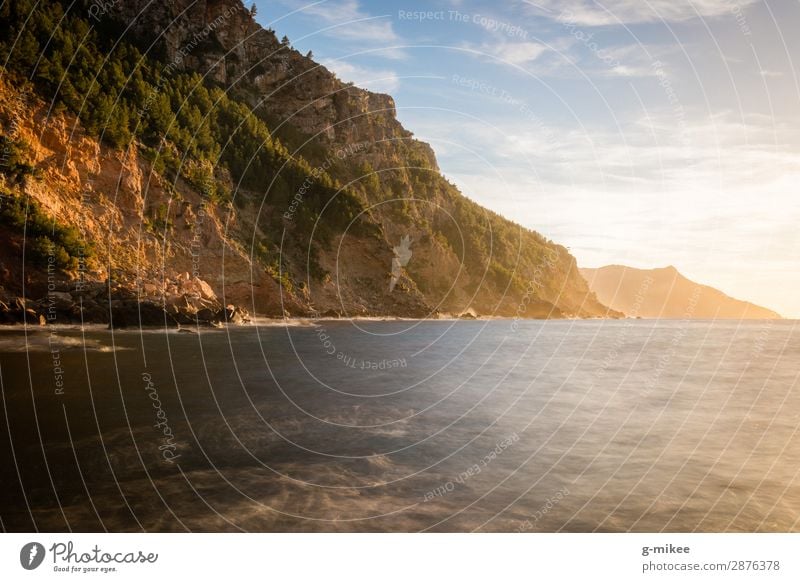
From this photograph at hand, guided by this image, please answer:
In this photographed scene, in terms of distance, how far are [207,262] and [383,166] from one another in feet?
212

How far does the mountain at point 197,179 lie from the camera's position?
52.7 metres

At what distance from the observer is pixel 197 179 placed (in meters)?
78.5

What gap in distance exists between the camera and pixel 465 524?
10.5 meters
